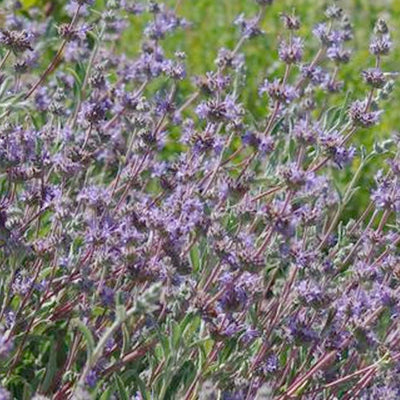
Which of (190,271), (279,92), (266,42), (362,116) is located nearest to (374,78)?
(362,116)

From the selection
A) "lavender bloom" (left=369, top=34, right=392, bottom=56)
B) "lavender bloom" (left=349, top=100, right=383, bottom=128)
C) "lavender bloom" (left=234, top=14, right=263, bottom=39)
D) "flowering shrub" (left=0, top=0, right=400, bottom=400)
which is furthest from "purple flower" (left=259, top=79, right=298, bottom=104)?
"lavender bloom" (left=234, top=14, right=263, bottom=39)

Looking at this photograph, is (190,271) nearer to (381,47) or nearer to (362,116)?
(362,116)

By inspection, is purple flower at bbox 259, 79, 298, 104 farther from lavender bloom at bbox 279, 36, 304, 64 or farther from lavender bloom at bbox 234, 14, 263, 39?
lavender bloom at bbox 234, 14, 263, 39

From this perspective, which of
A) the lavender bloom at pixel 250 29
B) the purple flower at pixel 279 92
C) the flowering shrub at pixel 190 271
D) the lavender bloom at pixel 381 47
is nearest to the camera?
the flowering shrub at pixel 190 271

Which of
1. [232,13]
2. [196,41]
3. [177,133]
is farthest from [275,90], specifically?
[232,13]

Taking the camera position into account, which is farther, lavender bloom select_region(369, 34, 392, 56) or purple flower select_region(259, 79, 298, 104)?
lavender bloom select_region(369, 34, 392, 56)

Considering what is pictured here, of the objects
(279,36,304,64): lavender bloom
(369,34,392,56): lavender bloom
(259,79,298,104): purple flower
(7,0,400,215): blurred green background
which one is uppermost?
(369,34,392,56): lavender bloom

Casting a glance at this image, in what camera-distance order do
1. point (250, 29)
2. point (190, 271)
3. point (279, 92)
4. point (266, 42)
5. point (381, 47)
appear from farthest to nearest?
point (266, 42)
point (250, 29)
point (381, 47)
point (279, 92)
point (190, 271)

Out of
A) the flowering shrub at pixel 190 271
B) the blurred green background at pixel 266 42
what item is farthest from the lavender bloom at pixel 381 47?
the blurred green background at pixel 266 42

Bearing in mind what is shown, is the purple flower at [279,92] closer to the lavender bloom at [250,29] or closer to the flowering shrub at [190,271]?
the flowering shrub at [190,271]

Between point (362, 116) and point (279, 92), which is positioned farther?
point (279, 92)

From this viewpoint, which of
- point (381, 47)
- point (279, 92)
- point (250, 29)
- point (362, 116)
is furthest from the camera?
Answer: point (250, 29)

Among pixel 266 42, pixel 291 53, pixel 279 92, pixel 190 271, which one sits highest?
pixel 291 53

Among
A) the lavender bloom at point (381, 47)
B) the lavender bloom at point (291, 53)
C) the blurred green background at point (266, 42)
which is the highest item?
the lavender bloom at point (381, 47)
